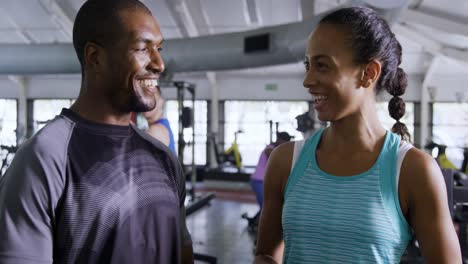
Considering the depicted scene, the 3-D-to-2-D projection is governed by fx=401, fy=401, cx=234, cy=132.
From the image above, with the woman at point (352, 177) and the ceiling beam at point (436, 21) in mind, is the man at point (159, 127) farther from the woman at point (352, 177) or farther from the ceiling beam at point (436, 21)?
the ceiling beam at point (436, 21)

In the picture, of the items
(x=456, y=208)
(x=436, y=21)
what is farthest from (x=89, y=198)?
(x=436, y=21)

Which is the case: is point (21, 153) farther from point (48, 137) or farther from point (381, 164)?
point (381, 164)

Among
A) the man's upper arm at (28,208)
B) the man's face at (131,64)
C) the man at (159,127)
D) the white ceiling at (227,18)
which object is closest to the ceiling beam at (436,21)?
the white ceiling at (227,18)

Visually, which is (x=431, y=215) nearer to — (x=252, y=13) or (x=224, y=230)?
(x=224, y=230)

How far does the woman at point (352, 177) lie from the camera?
0.84 metres

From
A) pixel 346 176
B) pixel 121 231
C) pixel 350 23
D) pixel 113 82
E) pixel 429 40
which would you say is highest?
pixel 429 40

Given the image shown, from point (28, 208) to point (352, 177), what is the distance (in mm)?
652

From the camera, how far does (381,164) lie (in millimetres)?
885

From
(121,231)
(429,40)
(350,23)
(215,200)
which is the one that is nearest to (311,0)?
(429,40)

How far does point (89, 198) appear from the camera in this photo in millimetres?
803

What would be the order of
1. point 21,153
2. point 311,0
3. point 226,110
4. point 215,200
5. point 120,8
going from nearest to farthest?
1. point 21,153
2. point 120,8
3. point 311,0
4. point 215,200
5. point 226,110

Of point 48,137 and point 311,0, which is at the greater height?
point 311,0

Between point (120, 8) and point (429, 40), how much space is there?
7.31 metres

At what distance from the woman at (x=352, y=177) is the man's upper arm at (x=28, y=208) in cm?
50
